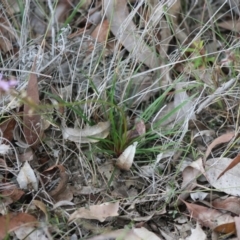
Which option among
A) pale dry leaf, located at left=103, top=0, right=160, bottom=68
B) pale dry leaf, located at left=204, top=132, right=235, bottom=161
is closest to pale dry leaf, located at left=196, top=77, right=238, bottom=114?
pale dry leaf, located at left=204, top=132, right=235, bottom=161

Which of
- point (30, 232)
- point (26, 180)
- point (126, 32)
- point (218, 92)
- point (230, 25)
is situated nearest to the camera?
point (30, 232)

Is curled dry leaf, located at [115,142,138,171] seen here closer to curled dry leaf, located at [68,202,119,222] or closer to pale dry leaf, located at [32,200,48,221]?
curled dry leaf, located at [68,202,119,222]

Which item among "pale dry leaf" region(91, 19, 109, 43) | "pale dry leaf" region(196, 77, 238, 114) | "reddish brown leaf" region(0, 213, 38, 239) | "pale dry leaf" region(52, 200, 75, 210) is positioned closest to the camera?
"reddish brown leaf" region(0, 213, 38, 239)

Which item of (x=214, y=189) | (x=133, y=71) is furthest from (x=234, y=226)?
(x=133, y=71)

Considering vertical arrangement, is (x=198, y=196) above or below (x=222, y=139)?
below

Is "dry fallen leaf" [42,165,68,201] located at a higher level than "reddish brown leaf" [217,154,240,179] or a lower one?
lower

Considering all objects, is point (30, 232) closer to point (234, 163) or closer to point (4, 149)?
point (4, 149)

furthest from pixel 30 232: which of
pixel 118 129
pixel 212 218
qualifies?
pixel 212 218
